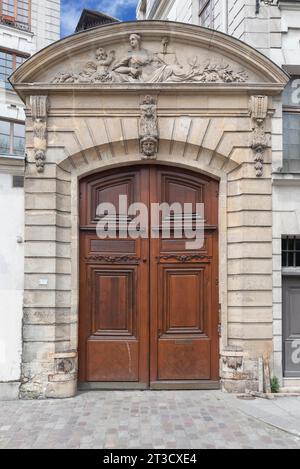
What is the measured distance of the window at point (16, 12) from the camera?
18812 millimetres

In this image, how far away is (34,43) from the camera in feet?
63.9

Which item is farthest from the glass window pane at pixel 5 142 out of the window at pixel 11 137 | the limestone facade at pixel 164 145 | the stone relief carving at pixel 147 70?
the stone relief carving at pixel 147 70

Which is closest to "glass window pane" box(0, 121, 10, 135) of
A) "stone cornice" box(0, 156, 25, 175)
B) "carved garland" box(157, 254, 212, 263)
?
"stone cornice" box(0, 156, 25, 175)

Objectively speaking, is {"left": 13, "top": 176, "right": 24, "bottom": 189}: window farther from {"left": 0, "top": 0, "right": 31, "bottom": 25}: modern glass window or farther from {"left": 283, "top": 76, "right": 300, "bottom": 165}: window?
{"left": 0, "top": 0, "right": 31, "bottom": 25}: modern glass window

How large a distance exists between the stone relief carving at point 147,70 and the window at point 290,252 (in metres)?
2.66

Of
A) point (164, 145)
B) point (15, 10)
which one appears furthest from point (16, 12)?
point (164, 145)

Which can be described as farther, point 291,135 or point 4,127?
point 4,127

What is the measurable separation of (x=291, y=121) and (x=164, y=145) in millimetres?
2279

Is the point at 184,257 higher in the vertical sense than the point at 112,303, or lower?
higher

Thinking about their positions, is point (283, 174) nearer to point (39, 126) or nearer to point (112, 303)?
point (112, 303)

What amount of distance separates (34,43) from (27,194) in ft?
52.1

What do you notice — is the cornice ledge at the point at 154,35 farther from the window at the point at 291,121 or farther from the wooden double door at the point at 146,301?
the wooden double door at the point at 146,301

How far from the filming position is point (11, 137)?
18.2 m
